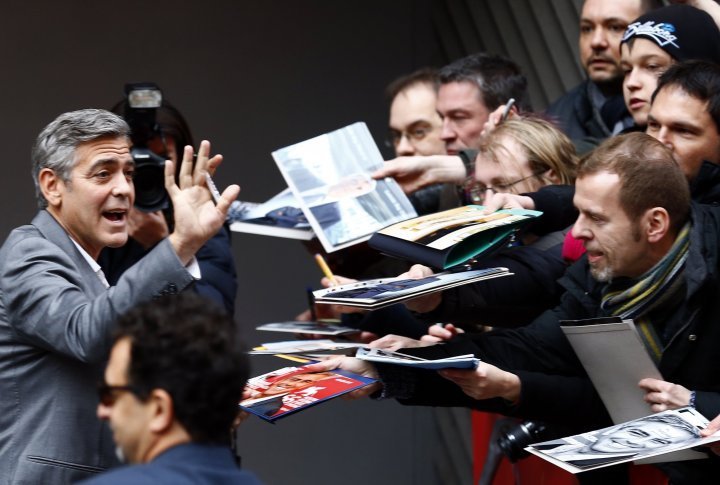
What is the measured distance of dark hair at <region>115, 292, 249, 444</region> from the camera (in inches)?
88.3

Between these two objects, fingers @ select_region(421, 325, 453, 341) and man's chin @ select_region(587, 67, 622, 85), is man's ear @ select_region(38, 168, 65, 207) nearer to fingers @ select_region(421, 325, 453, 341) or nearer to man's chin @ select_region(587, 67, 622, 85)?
fingers @ select_region(421, 325, 453, 341)

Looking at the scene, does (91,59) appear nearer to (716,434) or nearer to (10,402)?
(10,402)

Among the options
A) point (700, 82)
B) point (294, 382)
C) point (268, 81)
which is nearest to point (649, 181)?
point (700, 82)

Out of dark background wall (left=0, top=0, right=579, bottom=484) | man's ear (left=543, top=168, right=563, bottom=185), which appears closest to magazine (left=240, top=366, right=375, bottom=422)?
man's ear (left=543, top=168, right=563, bottom=185)

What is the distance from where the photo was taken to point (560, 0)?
18.2 ft

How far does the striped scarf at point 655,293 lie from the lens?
3.31 m

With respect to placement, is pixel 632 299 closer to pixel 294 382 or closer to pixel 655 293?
pixel 655 293

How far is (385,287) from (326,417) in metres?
3.06

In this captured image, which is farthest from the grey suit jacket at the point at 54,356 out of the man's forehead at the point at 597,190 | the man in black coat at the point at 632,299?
the man's forehead at the point at 597,190

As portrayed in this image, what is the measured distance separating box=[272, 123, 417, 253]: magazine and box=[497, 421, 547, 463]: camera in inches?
27.7

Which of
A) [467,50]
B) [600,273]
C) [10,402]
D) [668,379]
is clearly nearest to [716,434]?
[668,379]

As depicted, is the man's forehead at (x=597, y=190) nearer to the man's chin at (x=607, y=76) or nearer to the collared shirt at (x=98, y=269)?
the collared shirt at (x=98, y=269)

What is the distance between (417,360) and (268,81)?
3162 mm

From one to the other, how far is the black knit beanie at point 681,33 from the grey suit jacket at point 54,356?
1.70 m
